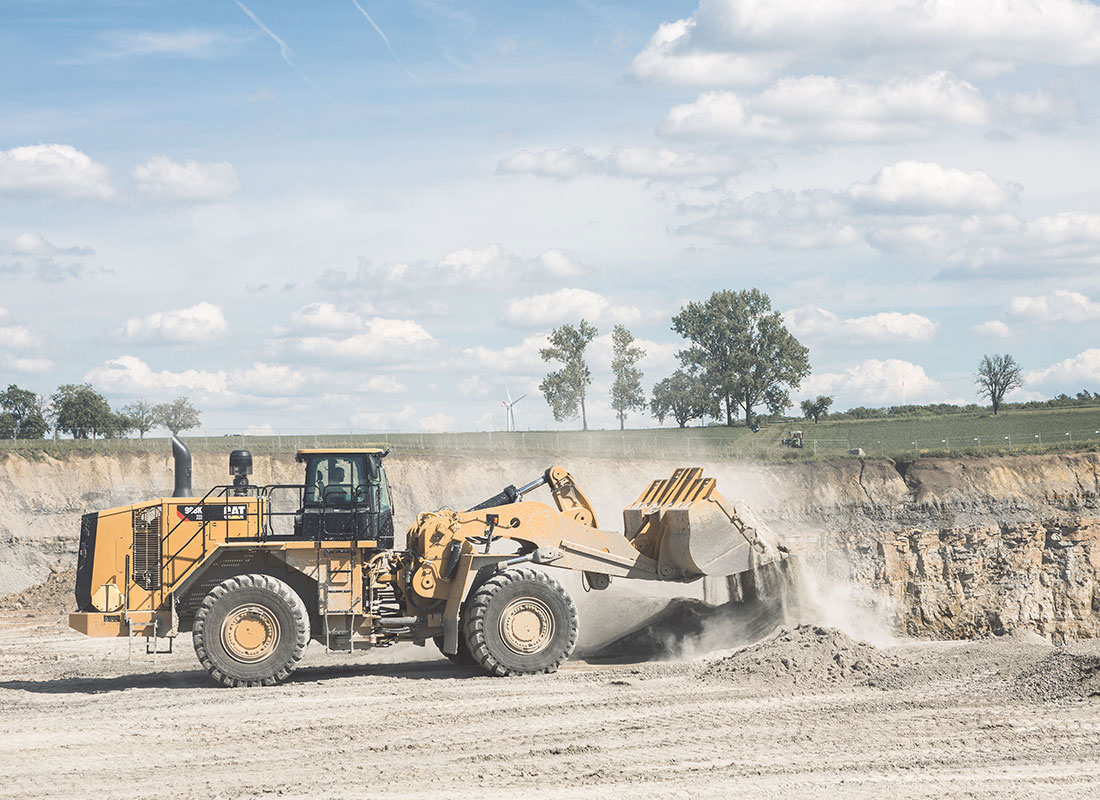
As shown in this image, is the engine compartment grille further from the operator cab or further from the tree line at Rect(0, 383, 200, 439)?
the tree line at Rect(0, 383, 200, 439)

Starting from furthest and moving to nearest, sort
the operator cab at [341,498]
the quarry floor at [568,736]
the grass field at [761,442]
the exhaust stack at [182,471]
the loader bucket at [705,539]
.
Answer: the grass field at [761,442] < the exhaust stack at [182,471] < the loader bucket at [705,539] < the operator cab at [341,498] < the quarry floor at [568,736]

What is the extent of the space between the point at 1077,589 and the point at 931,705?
27395 millimetres

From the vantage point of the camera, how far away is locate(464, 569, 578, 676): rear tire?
599 inches

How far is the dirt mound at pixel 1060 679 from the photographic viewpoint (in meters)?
12.3

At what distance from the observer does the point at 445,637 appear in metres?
15.5

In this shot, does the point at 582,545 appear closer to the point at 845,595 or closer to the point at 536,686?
the point at 536,686

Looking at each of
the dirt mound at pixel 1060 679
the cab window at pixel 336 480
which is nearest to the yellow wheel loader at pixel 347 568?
the cab window at pixel 336 480

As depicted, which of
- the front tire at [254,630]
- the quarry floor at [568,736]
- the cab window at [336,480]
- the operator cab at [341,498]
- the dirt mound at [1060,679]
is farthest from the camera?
the cab window at [336,480]

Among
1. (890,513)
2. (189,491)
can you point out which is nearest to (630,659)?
(189,491)

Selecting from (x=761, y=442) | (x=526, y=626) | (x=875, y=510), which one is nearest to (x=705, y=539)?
(x=526, y=626)

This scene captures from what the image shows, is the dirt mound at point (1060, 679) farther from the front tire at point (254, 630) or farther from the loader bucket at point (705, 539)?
the front tire at point (254, 630)

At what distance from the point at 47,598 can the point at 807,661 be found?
943 inches

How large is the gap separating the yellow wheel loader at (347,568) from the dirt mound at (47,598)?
15.9m

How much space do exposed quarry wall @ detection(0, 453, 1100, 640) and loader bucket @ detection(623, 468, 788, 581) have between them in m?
15.2
